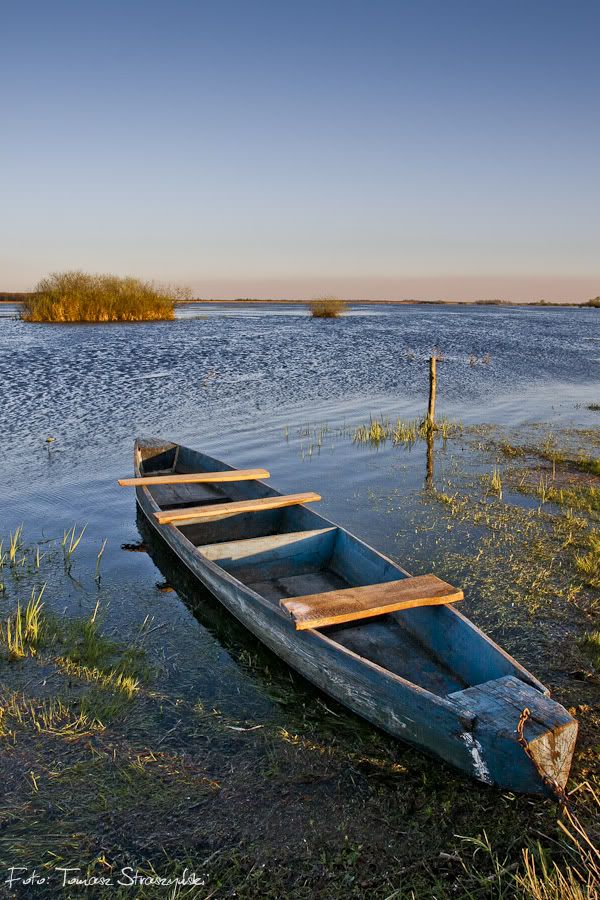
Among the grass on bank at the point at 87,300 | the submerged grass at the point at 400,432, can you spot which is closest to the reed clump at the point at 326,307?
the grass on bank at the point at 87,300

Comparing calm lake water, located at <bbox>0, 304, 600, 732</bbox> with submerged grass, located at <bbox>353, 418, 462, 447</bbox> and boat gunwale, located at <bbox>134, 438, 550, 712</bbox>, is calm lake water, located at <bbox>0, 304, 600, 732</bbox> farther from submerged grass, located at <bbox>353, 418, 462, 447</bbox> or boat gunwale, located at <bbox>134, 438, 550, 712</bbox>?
boat gunwale, located at <bbox>134, 438, 550, 712</bbox>

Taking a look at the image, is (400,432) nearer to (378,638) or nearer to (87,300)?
(378,638)

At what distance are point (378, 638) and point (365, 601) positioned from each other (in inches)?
25.9

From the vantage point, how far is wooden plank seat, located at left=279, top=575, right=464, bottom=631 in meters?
4.62

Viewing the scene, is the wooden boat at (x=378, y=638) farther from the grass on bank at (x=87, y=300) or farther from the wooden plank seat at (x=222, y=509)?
the grass on bank at (x=87, y=300)

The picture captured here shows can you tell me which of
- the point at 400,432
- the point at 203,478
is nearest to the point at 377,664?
the point at 203,478

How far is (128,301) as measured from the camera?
47.7 m

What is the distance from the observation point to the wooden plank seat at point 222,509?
716 cm

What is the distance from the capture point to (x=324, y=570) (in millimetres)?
6766

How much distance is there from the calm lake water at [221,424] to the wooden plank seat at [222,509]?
0.77 metres

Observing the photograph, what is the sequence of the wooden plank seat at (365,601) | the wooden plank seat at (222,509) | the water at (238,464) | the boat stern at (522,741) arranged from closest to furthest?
the boat stern at (522,741) → the water at (238,464) → the wooden plank seat at (365,601) → the wooden plank seat at (222,509)

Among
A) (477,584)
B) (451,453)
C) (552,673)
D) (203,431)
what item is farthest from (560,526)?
(203,431)

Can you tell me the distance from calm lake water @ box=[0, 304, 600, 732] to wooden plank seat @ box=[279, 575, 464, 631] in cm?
85

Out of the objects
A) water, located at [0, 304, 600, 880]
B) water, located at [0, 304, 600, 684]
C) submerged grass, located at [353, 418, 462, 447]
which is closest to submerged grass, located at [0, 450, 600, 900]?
water, located at [0, 304, 600, 880]
